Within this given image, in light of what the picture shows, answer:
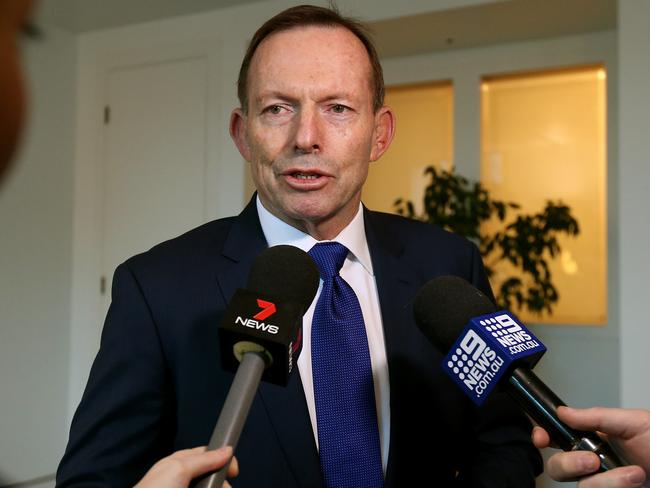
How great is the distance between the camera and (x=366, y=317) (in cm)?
134

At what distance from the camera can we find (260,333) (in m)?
0.77

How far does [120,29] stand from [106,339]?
3798mm

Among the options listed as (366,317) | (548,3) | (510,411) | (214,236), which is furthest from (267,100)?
(548,3)

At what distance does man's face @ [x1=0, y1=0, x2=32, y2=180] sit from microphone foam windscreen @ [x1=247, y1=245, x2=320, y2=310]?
637 millimetres

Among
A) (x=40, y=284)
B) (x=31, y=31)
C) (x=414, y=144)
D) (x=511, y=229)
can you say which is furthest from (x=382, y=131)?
(x=40, y=284)

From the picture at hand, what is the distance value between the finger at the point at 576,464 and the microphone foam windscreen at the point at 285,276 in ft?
1.17

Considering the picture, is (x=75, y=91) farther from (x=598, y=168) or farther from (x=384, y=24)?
(x=598, y=168)

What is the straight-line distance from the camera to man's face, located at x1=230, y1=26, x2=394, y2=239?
4.27ft

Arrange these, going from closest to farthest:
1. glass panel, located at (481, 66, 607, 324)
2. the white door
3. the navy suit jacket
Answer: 1. the navy suit jacket
2. glass panel, located at (481, 66, 607, 324)
3. the white door

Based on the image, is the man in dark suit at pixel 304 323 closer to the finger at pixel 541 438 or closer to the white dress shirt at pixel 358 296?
the white dress shirt at pixel 358 296

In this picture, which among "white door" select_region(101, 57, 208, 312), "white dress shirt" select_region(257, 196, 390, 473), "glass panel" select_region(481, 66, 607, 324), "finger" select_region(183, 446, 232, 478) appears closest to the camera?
"finger" select_region(183, 446, 232, 478)

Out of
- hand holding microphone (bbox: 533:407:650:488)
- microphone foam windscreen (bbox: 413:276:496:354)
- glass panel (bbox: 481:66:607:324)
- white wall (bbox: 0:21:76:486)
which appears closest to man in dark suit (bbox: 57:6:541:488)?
microphone foam windscreen (bbox: 413:276:496:354)

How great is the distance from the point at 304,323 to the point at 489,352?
47cm

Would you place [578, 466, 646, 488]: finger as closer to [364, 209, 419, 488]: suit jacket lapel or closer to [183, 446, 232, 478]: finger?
[183, 446, 232, 478]: finger
